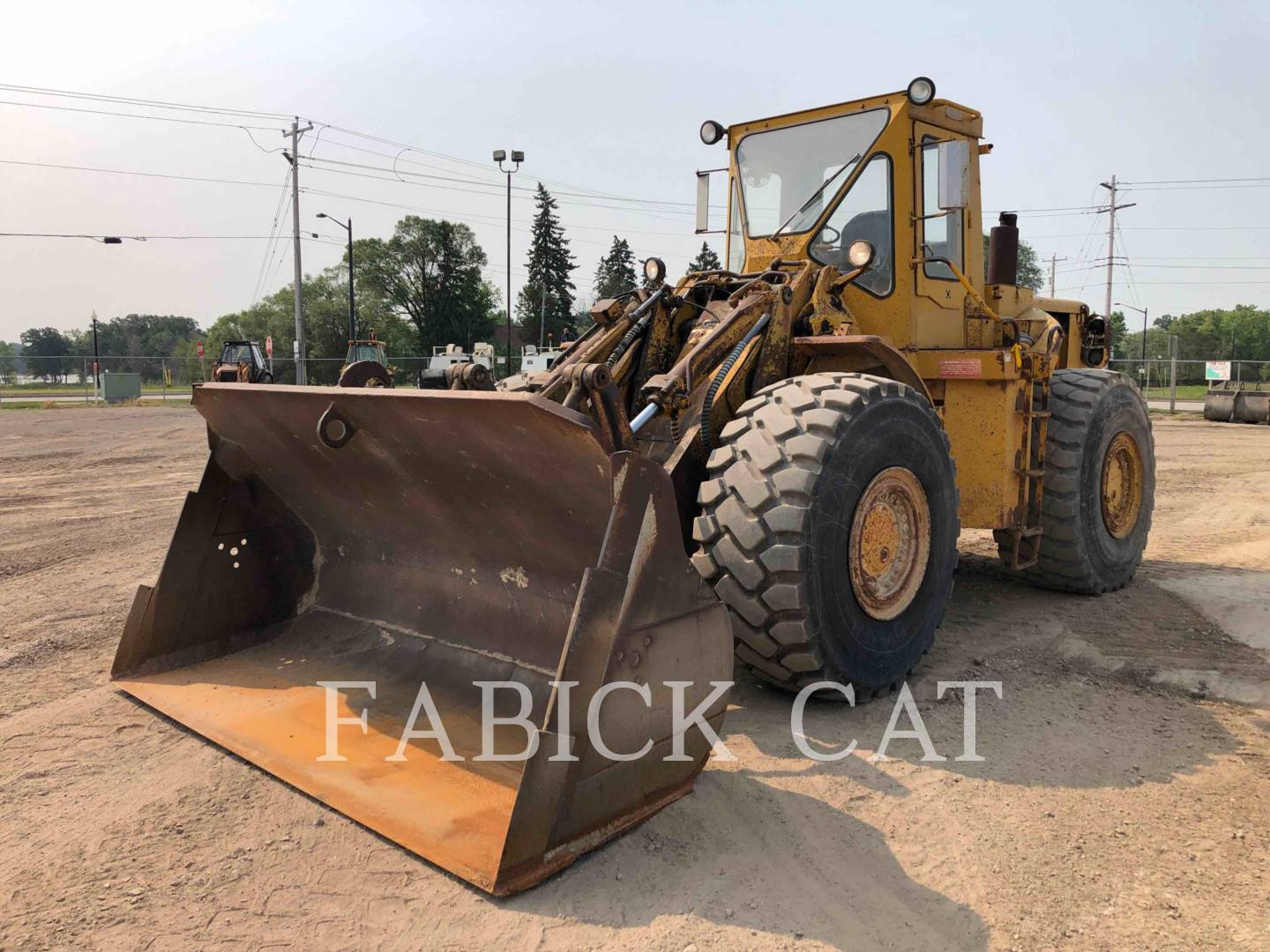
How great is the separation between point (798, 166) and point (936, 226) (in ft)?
2.90

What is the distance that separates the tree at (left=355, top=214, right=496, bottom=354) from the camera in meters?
68.1

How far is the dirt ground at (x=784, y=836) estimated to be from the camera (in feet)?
8.29

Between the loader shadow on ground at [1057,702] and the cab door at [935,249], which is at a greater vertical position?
the cab door at [935,249]

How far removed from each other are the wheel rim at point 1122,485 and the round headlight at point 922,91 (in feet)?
9.15

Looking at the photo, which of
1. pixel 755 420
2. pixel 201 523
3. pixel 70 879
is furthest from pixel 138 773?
pixel 755 420

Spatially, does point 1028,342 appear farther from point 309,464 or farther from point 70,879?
point 70,879

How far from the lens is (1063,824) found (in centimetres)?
311

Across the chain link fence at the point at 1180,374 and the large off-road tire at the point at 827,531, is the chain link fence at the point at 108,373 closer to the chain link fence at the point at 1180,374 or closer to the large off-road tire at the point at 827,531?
the chain link fence at the point at 1180,374

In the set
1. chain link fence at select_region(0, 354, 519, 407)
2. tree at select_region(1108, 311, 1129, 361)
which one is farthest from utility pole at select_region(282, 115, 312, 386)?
tree at select_region(1108, 311, 1129, 361)

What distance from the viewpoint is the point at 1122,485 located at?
6.53 metres

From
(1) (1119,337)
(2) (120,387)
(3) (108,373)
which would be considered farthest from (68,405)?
(1) (1119,337)

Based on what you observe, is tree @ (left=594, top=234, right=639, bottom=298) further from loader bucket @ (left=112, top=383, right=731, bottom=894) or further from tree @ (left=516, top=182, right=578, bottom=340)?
loader bucket @ (left=112, top=383, right=731, bottom=894)

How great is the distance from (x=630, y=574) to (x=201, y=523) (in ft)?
8.51

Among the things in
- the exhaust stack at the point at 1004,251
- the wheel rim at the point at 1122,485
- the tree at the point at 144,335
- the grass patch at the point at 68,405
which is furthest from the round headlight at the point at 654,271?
the tree at the point at 144,335
